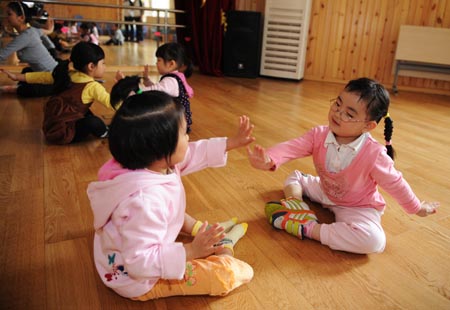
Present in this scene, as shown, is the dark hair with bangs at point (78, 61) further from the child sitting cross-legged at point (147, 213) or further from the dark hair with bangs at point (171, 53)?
the child sitting cross-legged at point (147, 213)

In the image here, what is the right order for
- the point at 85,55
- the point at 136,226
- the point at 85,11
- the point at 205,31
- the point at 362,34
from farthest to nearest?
the point at 85,11
the point at 205,31
the point at 362,34
the point at 85,55
the point at 136,226

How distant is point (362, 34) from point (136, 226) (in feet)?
13.8

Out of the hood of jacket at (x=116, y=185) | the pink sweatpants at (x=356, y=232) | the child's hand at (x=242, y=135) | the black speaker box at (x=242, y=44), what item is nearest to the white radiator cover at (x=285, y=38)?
the black speaker box at (x=242, y=44)

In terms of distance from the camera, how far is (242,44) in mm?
4266

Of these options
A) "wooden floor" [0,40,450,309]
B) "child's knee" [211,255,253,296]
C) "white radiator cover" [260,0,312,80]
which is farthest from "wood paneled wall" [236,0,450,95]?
"child's knee" [211,255,253,296]

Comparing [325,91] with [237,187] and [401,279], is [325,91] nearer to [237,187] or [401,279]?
[237,187]

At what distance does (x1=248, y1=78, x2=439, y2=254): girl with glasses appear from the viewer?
3.69ft

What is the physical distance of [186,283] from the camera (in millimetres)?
913

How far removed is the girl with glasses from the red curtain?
3318 mm

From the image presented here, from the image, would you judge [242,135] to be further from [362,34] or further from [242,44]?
[362,34]

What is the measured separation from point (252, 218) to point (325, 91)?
2.89 meters

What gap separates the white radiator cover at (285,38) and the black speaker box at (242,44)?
0.12 meters

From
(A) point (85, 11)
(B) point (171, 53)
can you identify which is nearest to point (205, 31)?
(B) point (171, 53)

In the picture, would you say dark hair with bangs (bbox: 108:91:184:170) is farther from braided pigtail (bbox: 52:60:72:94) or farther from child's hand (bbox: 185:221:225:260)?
braided pigtail (bbox: 52:60:72:94)
